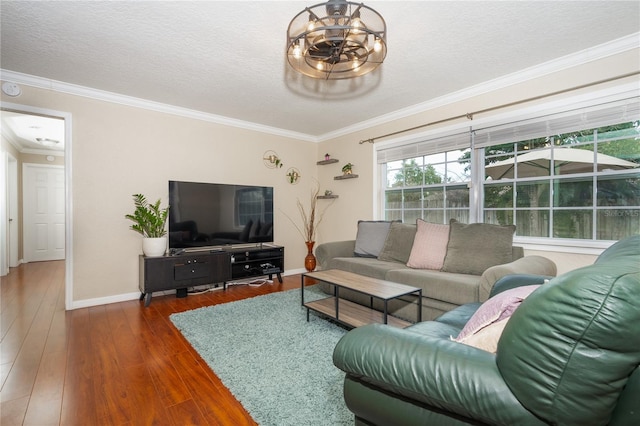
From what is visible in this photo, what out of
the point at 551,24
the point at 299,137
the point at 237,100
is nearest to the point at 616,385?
the point at 551,24

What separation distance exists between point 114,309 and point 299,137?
137 inches

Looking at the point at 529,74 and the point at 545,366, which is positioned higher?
the point at 529,74

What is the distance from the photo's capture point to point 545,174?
286cm

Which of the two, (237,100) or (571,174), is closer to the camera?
(571,174)

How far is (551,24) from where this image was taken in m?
2.12

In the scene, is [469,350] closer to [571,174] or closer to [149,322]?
[571,174]

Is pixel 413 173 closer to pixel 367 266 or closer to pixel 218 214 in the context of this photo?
pixel 367 266

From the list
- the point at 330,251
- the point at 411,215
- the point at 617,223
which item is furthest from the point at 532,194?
the point at 330,251

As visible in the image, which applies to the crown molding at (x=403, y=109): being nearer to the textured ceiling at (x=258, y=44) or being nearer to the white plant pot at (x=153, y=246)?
the textured ceiling at (x=258, y=44)

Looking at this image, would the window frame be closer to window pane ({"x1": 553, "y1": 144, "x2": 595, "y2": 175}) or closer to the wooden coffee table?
window pane ({"x1": 553, "y1": 144, "x2": 595, "y2": 175})

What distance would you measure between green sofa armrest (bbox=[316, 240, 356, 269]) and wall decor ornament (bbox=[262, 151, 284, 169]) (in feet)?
5.51

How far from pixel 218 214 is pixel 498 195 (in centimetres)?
334

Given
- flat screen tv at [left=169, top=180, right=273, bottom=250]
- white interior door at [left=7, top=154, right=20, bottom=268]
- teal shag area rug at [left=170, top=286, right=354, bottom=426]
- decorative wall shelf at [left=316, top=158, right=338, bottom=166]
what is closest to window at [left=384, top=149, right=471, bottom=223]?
decorative wall shelf at [left=316, top=158, right=338, bottom=166]

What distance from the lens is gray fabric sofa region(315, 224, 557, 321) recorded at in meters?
2.23
